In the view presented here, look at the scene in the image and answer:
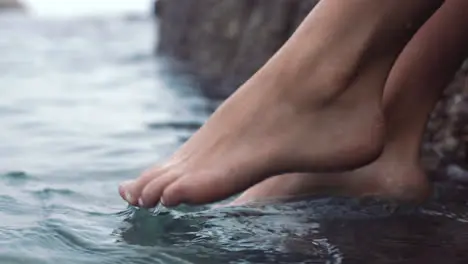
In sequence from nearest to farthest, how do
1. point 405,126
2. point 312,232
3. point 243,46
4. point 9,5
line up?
point 312,232
point 405,126
point 243,46
point 9,5

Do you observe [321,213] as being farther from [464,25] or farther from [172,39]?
[172,39]

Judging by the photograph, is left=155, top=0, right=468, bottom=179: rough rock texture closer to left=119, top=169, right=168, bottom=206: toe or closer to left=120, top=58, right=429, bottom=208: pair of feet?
left=120, top=58, right=429, bottom=208: pair of feet

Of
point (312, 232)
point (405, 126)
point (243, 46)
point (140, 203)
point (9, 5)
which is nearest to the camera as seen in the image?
point (312, 232)

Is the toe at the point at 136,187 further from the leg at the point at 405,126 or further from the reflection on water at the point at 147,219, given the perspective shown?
the leg at the point at 405,126

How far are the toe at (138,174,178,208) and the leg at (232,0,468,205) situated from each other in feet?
0.80

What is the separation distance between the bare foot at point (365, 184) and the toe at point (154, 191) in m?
0.23

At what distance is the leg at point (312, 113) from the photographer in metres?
2.30

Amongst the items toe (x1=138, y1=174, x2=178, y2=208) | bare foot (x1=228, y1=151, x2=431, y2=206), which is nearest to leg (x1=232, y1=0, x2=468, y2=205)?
bare foot (x1=228, y1=151, x2=431, y2=206)

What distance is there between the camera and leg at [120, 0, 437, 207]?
2.30 metres

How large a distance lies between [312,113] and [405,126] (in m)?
0.29

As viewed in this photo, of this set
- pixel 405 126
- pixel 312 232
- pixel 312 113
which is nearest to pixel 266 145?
pixel 312 113

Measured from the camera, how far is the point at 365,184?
2.53 metres

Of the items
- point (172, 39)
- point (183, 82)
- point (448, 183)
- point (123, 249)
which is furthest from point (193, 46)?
point (123, 249)

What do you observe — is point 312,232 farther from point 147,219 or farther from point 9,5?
point 9,5
